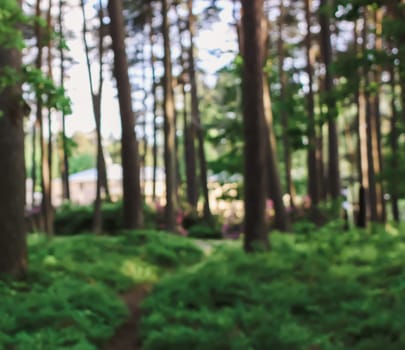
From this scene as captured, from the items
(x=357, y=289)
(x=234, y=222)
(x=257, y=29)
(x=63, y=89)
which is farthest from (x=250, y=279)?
(x=234, y=222)

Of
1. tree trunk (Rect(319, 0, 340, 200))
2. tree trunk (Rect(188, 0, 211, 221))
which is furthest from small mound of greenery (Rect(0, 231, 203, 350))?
tree trunk (Rect(188, 0, 211, 221))

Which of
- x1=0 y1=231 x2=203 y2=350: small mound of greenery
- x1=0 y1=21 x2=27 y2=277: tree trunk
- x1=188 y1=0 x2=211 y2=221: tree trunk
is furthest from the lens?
x1=188 y1=0 x2=211 y2=221: tree trunk

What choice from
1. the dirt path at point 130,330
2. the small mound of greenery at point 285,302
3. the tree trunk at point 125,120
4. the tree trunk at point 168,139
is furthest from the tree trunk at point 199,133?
the dirt path at point 130,330

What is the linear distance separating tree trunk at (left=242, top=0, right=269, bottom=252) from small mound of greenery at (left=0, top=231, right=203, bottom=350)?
6.52ft

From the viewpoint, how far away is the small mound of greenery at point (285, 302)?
6.76 metres

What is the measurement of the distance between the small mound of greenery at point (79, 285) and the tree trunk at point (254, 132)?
6.52ft

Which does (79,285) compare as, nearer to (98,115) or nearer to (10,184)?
(10,184)

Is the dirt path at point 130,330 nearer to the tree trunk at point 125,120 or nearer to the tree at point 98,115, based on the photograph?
the tree trunk at point 125,120

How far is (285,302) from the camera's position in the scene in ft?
27.7

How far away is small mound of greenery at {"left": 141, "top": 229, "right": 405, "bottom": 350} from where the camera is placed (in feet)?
22.2

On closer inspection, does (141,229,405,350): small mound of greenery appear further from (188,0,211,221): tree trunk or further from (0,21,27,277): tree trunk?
(188,0,211,221): tree trunk

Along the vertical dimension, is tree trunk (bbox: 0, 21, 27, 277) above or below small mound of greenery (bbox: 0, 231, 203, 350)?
above

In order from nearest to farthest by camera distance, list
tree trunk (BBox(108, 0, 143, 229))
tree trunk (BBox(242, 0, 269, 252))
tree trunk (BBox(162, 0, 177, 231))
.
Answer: tree trunk (BBox(242, 0, 269, 252)) → tree trunk (BBox(108, 0, 143, 229)) → tree trunk (BBox(162, 0, 177, 231))

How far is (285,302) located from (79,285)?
3015 mm
